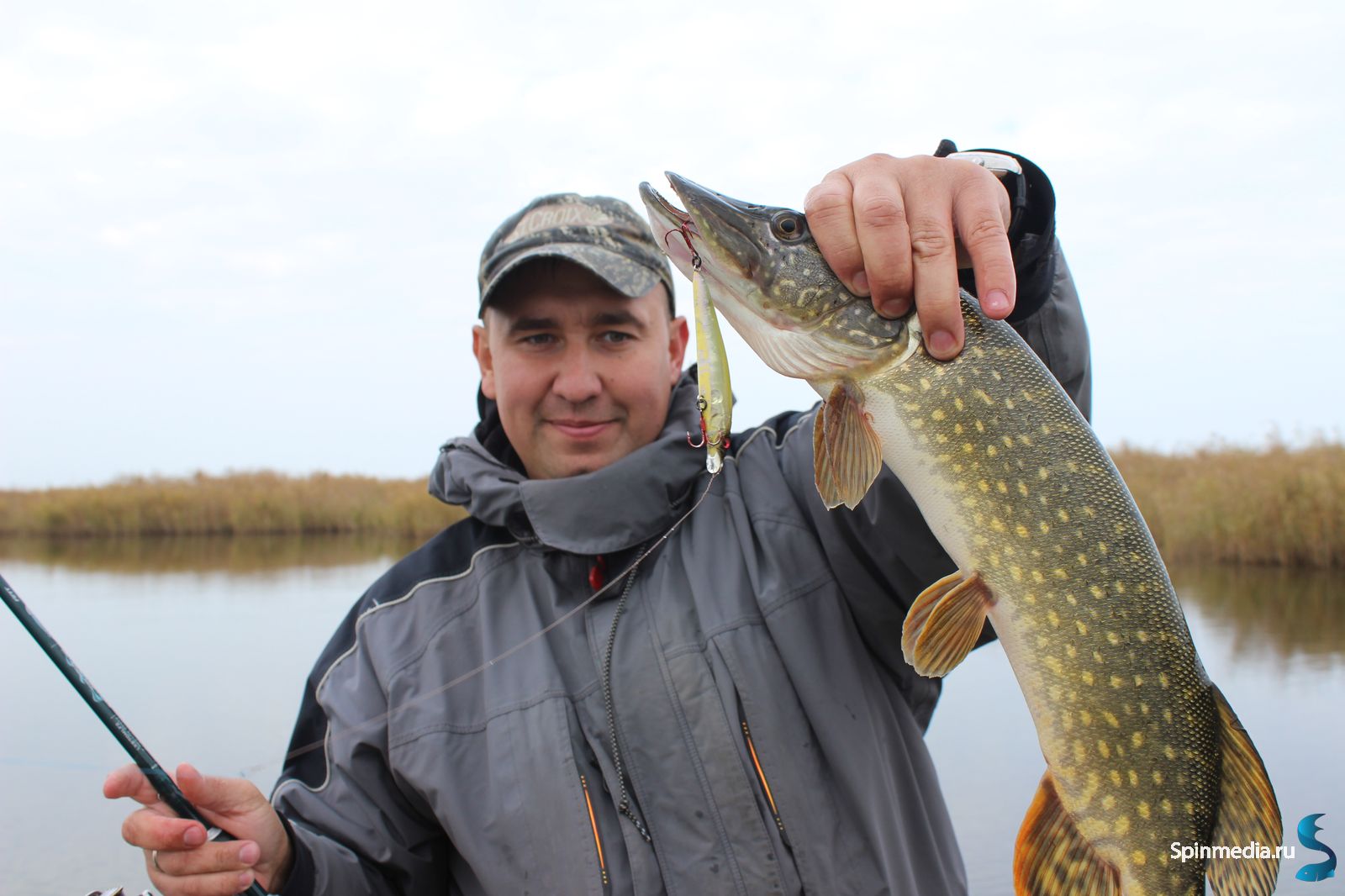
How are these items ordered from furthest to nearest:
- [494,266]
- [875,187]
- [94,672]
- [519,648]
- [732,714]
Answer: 1. [94,672]
2. [494,266]
3. [519,648]
4. [732,714]
5. [875,187]

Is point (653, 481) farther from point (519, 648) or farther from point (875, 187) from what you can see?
point (875, 187)

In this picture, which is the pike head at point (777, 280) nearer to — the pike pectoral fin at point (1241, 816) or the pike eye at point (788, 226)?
the pike eye at point (788, 226)

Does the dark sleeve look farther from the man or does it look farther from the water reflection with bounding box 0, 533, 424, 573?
the water reflection with bounding box 0, 533, 424, 573

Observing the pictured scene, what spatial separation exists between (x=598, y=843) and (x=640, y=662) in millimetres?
318

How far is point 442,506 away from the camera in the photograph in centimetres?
1509

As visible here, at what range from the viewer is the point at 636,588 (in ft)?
6.13

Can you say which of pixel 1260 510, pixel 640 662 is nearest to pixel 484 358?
pixel 640 662

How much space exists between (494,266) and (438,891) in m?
1.38

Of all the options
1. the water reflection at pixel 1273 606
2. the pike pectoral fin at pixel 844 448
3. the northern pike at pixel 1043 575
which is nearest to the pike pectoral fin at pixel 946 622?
the northern pike at pixel 1043 575

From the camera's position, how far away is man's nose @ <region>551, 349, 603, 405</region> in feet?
6.97

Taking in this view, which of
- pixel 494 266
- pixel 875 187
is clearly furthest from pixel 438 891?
pixel 875 187

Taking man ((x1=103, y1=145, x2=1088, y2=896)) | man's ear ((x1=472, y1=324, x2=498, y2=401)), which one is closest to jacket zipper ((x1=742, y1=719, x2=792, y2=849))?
man ((x1=103, y1=145, x2=1088, y2=896))

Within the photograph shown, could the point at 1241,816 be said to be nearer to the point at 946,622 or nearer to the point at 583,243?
the point at 946,622

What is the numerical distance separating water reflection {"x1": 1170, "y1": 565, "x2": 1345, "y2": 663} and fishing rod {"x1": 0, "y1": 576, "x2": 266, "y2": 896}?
6.83 metres
